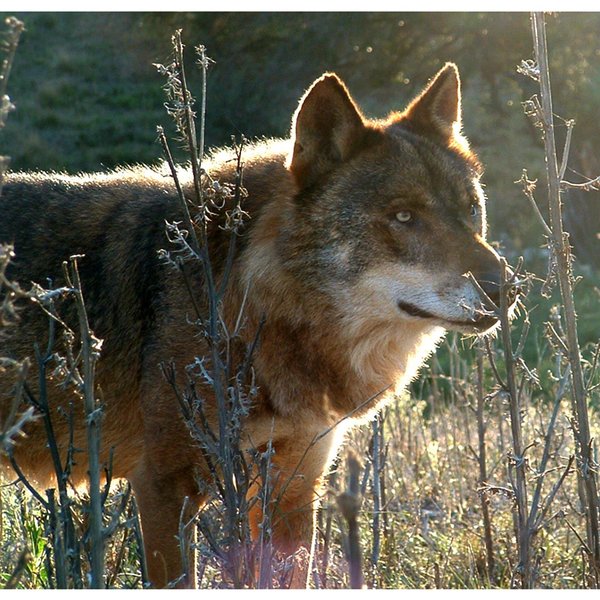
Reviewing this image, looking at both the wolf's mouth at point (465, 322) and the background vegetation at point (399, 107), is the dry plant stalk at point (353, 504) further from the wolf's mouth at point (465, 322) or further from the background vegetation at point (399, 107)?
the wolf's mouth at point (465, 322)

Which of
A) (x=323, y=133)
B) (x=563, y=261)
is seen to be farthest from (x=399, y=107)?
(x=563, y=261)

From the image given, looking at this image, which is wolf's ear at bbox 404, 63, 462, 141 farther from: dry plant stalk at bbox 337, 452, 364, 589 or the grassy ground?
dry plant stalk at bbox 337, 452, 364, 589

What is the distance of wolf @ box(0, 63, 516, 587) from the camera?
152 inches

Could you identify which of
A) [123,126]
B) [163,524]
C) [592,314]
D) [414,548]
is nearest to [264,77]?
[123,126]

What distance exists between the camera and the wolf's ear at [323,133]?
3943 mm

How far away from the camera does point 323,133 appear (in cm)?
405

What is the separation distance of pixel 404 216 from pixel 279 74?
6.41m

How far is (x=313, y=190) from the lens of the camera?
4.04 m

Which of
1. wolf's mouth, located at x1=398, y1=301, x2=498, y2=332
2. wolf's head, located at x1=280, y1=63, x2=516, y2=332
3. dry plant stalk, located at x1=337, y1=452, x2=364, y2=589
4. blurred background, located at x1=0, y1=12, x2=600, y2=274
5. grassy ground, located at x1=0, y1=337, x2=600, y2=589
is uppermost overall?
blurred background, located at x1=0, y1=12, x2=600, y2=274

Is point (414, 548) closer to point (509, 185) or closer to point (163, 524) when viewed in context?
point (163, 524)

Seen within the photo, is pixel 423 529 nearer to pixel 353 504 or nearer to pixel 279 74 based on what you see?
pixel 353 504

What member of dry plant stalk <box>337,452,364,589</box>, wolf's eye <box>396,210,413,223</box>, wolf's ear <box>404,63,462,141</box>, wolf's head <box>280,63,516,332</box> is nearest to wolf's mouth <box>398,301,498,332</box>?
wolf's head <box>280,63,516,332</box>

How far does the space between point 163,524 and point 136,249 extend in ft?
3.89

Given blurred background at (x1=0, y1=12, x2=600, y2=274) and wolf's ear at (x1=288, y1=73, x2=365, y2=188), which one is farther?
blurred background at (x1=0, y1=12, x2=600, y2=274)
